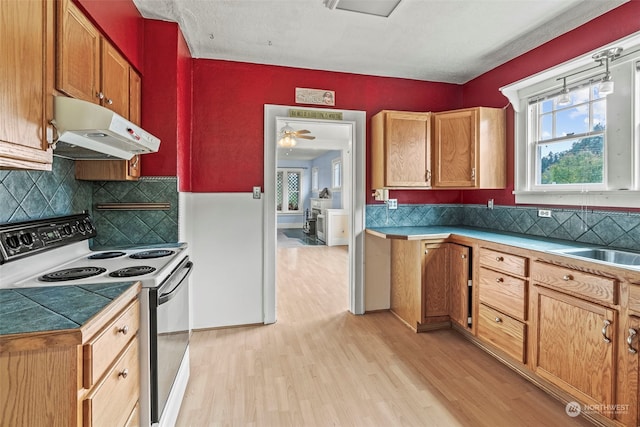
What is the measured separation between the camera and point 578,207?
237 centimetres

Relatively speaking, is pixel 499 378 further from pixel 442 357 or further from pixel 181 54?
pixel 181 54

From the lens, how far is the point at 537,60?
2.69 metres

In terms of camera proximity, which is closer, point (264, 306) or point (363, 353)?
point (363, 353)

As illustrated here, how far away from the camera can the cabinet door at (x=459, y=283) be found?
2.66 metres

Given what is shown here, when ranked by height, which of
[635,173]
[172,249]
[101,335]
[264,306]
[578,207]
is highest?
[635,173]

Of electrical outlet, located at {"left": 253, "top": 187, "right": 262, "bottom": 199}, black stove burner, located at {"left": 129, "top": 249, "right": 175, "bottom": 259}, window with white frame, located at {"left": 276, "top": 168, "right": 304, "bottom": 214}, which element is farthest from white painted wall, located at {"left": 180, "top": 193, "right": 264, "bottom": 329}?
window with white frame, located at {"left": 276, "top": 168, "right": 304, "bottom": 214}

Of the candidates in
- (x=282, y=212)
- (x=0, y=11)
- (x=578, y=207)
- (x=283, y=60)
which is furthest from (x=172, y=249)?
(x=282, y=212)

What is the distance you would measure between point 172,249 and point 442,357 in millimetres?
2164

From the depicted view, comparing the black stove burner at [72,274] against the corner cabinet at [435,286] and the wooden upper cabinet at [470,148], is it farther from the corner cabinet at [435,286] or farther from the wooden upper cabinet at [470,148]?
the wooden upper cabinet at [470,148]

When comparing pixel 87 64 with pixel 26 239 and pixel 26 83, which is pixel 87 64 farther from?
pixel 26 239

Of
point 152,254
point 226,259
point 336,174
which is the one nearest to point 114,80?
point 152,254

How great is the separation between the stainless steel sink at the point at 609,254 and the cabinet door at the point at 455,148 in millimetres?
1108

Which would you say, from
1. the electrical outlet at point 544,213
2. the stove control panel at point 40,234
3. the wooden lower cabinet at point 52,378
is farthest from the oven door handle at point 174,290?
the electrical outlet at point 544,213

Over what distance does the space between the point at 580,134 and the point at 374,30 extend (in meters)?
1.79
